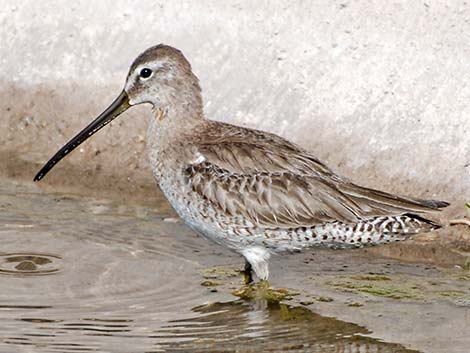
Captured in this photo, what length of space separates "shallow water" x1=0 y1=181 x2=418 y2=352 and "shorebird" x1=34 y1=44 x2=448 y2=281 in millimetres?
479

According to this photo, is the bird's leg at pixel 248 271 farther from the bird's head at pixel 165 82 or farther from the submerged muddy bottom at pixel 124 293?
the bird's head at pixel 165 82

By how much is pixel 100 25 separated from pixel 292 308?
4.35m

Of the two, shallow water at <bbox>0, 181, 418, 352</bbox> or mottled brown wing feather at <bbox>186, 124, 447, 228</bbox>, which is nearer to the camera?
shallow water at <bbox>0, 181, 418, 352</bbox>

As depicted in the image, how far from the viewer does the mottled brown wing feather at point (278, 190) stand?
9016 mm

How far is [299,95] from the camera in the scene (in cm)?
1145

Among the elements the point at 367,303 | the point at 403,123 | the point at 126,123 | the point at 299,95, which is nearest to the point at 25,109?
the point at 126,123

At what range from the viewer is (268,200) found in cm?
909

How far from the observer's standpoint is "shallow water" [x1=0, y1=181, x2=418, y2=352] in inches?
328

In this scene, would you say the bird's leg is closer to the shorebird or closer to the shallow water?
the shorebird

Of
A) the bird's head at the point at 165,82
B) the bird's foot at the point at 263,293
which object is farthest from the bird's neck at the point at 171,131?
the bird's foot at the point at 263,293

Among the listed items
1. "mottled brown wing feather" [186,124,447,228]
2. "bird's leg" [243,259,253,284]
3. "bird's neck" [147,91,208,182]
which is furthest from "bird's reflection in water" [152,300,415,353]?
"bird's neck" [147,91,208,182]

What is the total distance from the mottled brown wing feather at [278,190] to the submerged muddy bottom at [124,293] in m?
0.62

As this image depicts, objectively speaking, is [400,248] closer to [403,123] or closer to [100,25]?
A: [403,123]

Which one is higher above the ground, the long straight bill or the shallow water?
the long straight bill
